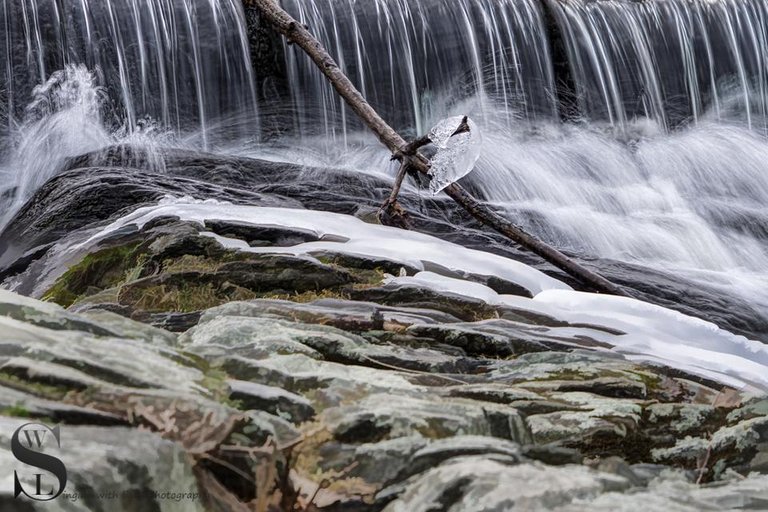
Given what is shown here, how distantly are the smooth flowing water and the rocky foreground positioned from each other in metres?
2.70

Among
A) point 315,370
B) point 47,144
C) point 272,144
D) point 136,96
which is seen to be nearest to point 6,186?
point 47,144

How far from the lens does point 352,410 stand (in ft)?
5.70

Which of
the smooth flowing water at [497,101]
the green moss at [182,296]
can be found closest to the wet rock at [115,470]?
the green moss at [182,296]

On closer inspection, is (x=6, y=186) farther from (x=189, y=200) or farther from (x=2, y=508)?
(x=2, y=508)

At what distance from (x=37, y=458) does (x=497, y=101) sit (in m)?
6.56

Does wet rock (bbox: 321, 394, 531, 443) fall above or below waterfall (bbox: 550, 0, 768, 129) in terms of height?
below

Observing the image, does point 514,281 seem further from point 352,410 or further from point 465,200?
point 352,410

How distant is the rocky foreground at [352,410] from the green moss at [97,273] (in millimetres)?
139

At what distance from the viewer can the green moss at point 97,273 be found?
275 cm

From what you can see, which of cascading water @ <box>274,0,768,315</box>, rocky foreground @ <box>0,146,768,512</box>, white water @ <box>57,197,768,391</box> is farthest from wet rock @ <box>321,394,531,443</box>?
cascading water @ <box>274,0,768,315</box>

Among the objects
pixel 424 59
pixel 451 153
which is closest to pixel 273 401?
pixel 451 153

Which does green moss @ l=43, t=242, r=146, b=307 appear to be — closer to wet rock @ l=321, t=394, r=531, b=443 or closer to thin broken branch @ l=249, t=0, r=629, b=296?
thin broken branch @ l=249, t=0, r=629, b=296

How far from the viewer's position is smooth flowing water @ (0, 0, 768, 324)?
5727 mm

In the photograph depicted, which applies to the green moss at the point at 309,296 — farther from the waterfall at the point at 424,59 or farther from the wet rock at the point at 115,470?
the waterfall at the point at 424,59
